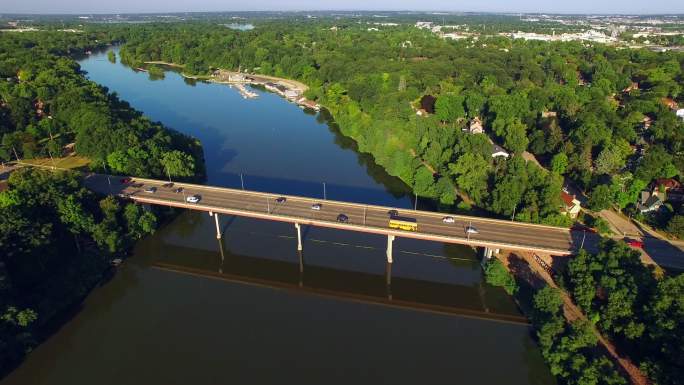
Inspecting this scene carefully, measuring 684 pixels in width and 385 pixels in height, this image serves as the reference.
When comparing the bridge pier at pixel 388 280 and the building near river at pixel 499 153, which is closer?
the bridge pier at pixel 388 280

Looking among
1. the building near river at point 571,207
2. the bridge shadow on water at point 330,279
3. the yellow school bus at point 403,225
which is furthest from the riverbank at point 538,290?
the yellow school bus at point 403,225

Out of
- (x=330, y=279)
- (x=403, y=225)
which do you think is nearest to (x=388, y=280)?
(x=330, y=279)

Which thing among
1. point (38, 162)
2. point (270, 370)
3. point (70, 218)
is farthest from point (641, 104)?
point (38, 162)

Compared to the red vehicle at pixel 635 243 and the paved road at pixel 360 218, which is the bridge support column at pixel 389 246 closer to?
the paved road at pixel 360 218

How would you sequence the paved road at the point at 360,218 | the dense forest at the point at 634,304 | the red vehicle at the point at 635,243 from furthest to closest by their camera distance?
the red vehicle at the point at 635,243, the paved road at the point at 360,218, the dense forest at the point at 634,304

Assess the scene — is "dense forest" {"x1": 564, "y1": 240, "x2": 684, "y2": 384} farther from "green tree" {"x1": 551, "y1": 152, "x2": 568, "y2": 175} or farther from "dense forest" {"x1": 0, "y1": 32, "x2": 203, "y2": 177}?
"dense forest" {"x1": 0, "y1": 32, "x2": 203, "y2": 177}

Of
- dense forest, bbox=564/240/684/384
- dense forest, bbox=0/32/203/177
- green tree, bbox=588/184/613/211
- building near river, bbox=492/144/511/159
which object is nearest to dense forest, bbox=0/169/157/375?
dense forest, bbox=0/32/203/177
